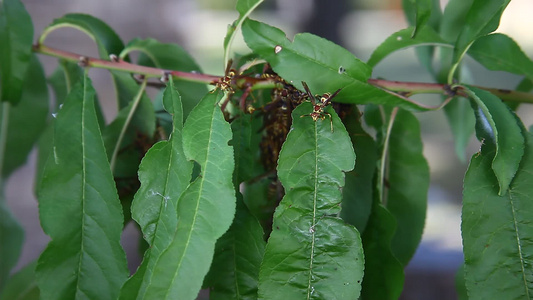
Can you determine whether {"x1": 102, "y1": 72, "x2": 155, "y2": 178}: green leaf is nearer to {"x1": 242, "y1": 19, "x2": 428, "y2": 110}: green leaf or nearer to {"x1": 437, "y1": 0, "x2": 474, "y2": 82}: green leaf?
{"x1": 242, "y1": 19, "x2": 428, "y2": 110}: green leaf

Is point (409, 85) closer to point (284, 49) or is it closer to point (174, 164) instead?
point (284, 49)

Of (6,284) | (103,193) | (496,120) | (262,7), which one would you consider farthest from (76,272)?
(262,7)

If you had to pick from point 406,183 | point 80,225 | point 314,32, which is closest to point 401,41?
point 406,183

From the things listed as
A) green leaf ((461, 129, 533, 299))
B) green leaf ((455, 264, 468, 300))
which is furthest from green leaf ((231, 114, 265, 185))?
green leaf ((455, 264, 468, 300))

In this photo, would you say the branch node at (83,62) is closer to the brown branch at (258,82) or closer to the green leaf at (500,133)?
the brown branch at (258,82)

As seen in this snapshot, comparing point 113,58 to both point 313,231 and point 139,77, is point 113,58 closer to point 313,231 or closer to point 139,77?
point 139,77

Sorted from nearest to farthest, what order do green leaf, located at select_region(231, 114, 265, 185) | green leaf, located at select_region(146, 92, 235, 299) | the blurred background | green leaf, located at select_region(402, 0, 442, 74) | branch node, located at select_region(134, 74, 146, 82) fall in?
green leaf, located at select_region(146, 92, 235, 299) → green leaf, located at select_region(231, 114, 265, 185) → branch node, located at select_region(134, 74, 146, 82) → green leaf, located at select_region(402, 0, 442, 74) → the blurred background
